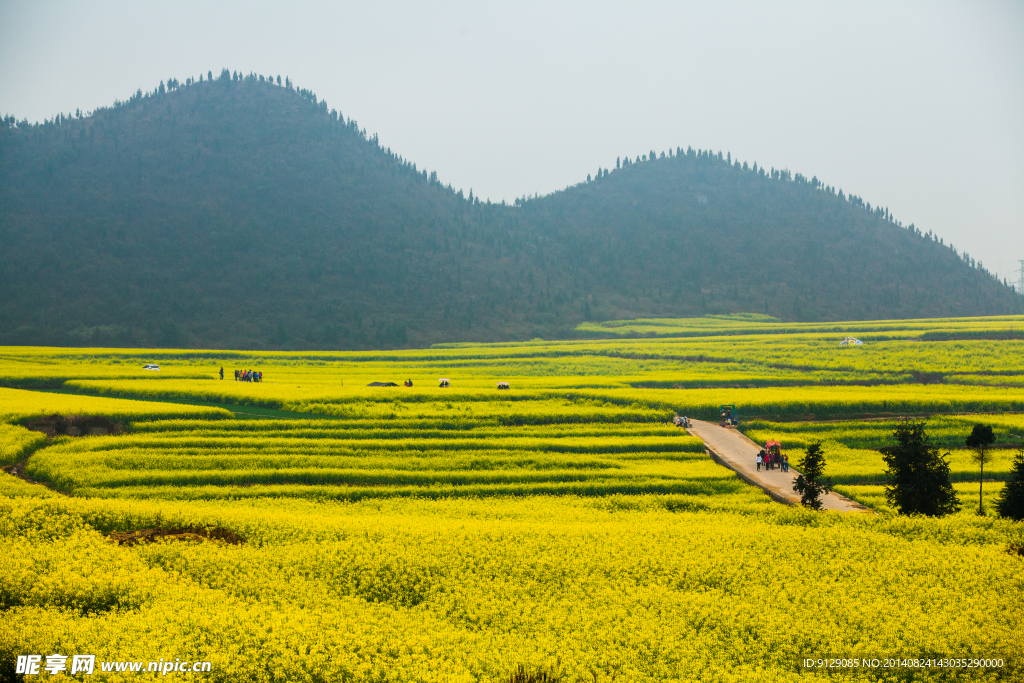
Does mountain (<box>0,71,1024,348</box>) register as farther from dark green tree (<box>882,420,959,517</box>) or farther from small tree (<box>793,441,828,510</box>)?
dark green tree (<box>882,420,959,517</box>)

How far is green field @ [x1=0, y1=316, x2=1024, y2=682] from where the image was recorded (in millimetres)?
16672

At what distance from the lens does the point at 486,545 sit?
23.4m

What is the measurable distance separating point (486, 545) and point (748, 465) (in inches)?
794

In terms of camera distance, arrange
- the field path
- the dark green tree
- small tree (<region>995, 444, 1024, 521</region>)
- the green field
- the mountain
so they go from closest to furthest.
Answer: the green field
small tree (<region>995, 444, 1024, 521</region>)
the dark green tree
the field path
the mountain

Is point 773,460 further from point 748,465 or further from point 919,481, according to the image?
point 919,481

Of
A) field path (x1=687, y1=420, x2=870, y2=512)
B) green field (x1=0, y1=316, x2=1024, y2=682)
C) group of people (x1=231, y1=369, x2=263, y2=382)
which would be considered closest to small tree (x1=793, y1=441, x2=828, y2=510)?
field path (x1=687, y1=420, x2=870, y2=512)

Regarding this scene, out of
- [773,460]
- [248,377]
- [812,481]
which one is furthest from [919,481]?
[248,377]

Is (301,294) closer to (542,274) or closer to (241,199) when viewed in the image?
(241,199)

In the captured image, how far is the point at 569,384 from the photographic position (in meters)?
64.4

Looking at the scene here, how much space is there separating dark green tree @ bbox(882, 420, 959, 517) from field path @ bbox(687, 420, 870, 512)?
205cm

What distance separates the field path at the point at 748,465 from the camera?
104 ft

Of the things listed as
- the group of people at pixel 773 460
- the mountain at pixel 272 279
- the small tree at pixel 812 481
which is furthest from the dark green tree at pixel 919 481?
the mountain at pixel 272 279

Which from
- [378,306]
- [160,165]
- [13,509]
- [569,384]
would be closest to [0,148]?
[160,165]

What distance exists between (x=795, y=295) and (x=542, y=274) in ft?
242
